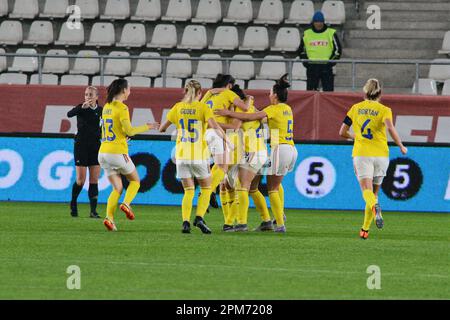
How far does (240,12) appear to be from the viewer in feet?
97.6

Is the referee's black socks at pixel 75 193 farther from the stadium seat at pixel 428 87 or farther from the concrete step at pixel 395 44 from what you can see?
the concrete step at pixel 395 44

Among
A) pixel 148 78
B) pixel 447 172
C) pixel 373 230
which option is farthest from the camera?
pixel 148 78

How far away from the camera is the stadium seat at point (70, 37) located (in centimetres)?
2966

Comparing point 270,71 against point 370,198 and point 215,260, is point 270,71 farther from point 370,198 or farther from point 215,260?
point 215,260

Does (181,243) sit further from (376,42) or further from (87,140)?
(376,42)

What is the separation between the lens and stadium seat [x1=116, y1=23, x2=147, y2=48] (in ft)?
96.7

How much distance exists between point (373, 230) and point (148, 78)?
404 inches

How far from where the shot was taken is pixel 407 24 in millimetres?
28953

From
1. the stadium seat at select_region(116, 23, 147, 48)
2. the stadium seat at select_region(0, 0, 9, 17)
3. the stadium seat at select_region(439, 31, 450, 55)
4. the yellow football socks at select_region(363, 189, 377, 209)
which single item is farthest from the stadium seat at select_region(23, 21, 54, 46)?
the yellow football socks at select_region(363, 189, 377, 209)

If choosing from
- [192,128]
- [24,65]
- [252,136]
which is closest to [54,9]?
[24,65]

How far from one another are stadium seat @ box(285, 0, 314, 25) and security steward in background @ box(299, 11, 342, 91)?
3.52m

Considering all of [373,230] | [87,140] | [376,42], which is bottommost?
[373,230]

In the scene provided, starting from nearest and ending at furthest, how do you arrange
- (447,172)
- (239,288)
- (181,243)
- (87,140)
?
1. (239,288)
2. (181,243)
3. (87,140)
4. (447,172)

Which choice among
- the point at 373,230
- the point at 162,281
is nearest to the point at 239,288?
the point at 162,281
